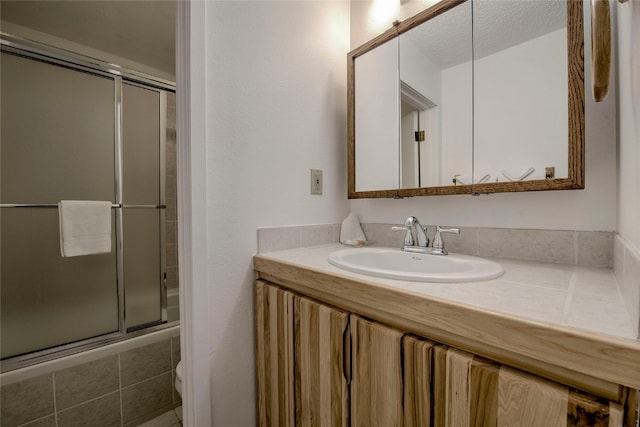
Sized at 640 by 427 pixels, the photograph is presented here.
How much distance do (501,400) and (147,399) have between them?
178cm

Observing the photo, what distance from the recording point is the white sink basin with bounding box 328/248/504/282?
1.92 feet

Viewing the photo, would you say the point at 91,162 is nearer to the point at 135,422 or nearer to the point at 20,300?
the point at 20,300

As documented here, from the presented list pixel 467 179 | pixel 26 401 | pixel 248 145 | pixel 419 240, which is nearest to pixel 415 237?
pixel 419 240

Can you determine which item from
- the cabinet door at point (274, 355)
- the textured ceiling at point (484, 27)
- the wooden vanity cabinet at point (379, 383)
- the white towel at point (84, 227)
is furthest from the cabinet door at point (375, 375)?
the white towel at point (84, 227)

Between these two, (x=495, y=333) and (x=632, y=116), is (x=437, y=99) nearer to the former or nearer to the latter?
(x=632, y=116)

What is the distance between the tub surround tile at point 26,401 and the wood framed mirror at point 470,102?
1.69 m

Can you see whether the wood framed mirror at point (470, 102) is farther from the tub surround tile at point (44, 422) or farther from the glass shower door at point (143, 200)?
the tub surround tile at point (44, 422)

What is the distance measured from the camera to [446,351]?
475 millimetres

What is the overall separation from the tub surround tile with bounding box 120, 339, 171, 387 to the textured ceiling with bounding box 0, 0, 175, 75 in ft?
6.29

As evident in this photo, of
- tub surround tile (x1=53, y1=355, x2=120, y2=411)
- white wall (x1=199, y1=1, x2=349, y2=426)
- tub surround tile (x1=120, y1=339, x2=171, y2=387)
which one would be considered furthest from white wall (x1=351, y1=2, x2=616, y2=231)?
tub surround tile (x1=53, y1=355, x2=120, y2=411)

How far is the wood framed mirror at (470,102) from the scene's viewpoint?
0.74 metres

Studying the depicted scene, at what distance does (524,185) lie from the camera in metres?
0.79

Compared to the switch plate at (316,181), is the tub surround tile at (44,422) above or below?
below

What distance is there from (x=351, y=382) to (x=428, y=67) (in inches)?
43.5
